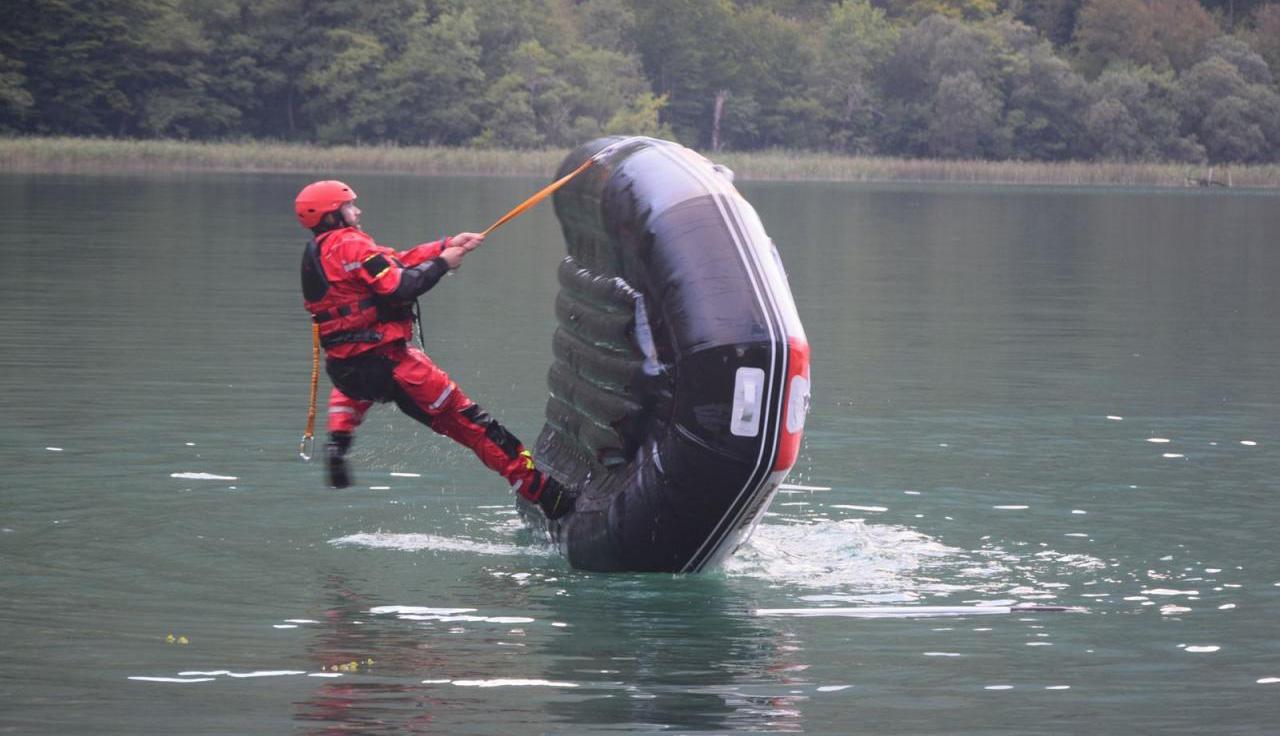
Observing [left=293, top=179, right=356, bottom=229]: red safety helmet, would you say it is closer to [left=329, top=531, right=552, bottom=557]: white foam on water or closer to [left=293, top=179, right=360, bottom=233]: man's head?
[left=293, top=179, right=360, bottom=233]: man's head

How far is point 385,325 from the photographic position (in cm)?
984

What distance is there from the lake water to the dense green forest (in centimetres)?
5569

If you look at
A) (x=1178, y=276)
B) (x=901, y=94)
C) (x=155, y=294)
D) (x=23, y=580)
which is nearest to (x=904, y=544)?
(x=23, y=580)

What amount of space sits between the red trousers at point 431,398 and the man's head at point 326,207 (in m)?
0.64

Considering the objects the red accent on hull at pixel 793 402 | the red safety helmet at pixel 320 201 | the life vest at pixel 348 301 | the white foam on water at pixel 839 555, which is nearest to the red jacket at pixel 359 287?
the life vest at pixel 348 301

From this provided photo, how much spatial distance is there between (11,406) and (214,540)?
4641mm

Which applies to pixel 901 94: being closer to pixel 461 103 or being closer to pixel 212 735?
pixel 461 103

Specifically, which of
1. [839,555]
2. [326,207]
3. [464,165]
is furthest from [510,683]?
[464,165]

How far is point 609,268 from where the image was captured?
402 inches

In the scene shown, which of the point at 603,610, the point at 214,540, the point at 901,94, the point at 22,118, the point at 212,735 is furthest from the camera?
the point at 901,94

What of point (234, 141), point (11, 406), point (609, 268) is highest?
point (609, 268)

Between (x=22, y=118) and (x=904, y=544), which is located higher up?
(x=904, y=544)

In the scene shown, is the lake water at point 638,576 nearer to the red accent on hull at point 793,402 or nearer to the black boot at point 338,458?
the black boot at point 338,458

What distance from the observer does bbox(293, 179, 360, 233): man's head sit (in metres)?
9.80
